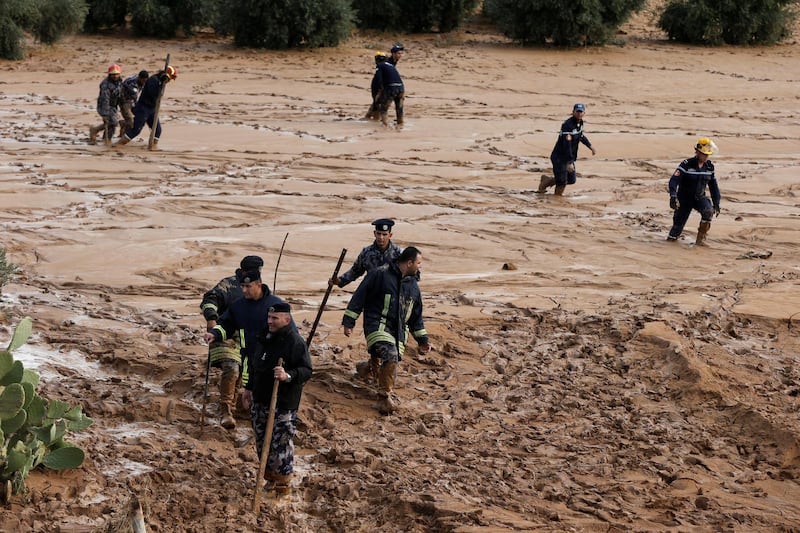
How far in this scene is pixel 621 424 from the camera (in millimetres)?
9234

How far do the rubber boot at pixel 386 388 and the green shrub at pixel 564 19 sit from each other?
2244 centimetres

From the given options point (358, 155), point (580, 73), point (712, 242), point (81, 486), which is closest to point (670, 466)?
point (81, 486)

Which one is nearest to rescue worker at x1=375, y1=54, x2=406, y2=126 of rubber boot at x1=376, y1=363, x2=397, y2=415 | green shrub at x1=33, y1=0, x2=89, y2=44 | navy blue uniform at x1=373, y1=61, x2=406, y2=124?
navy blue uniform at x1=373, y1=61, x2=406, y2=124

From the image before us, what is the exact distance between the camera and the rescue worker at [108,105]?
18.7 metres

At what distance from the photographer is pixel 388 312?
9570 mm

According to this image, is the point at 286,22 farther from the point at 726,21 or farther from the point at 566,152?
the point at 566,152

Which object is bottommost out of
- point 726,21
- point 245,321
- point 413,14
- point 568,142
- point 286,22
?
point 245,321

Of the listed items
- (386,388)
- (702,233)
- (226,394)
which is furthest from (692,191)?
(226,394)

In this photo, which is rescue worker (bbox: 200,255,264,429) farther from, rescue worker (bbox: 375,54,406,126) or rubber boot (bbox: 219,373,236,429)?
rescue worker (bbox: 375,54,406,126)

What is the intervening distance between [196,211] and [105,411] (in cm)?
670

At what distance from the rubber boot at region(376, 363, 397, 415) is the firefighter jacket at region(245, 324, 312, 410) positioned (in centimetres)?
178

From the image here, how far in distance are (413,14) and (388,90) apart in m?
12.1

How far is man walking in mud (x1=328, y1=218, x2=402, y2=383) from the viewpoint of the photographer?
9883 millimetres

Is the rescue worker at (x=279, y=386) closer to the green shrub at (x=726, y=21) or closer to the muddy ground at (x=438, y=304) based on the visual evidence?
the muddy ground at (x=438, y=304)
